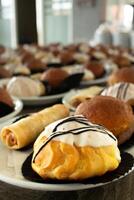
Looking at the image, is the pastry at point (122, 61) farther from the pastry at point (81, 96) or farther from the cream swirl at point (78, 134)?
the cream swirl at point (78, 134)

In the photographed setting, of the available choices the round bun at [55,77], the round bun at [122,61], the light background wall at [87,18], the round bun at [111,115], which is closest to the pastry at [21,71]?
the round bun at [55,77]

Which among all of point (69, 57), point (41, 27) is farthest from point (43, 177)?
point (41, 27)

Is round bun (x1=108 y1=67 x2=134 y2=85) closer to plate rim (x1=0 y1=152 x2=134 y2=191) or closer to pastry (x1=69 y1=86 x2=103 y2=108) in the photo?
pastry (x1=69 y1=86 x2=103 y2=108)

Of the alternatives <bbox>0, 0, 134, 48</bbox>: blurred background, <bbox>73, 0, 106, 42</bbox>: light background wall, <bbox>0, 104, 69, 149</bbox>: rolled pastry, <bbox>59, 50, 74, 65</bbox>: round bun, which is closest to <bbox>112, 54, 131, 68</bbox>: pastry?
<bbox>59, 50, 74, 65</bbox>: round bun

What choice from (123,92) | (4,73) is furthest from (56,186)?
(4,73)

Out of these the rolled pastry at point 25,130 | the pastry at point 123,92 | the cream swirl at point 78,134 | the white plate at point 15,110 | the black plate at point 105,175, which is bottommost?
the white plate at point 15,110
